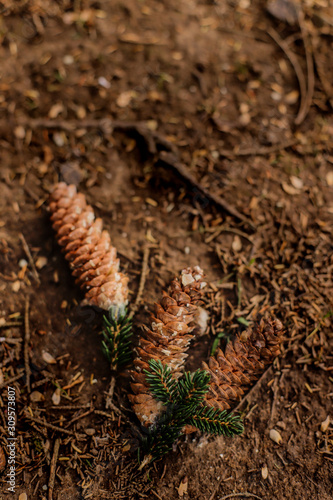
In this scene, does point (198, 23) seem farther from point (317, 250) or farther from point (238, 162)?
point (317, 250)

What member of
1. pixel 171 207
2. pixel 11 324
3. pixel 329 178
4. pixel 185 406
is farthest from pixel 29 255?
pixel 329 178

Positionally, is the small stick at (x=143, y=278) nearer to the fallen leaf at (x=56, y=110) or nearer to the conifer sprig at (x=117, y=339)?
the conifer sprig at (x=117, y=339)

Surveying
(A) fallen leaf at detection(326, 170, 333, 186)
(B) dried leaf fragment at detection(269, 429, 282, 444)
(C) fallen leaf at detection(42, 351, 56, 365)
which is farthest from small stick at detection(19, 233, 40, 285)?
(A) fallen leaf at detection(326, 170, 333, 186)

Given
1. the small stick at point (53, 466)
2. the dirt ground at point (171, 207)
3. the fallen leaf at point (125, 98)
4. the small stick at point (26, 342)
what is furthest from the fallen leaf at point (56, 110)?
the small stick at point (53, 466)

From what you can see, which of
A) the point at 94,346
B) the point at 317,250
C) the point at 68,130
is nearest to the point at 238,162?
the point at 317,250

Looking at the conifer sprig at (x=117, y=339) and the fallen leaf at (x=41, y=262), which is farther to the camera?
the fallen leaf at (x=41, y=262)

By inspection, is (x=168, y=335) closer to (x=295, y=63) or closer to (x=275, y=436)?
(x=275, y=436)

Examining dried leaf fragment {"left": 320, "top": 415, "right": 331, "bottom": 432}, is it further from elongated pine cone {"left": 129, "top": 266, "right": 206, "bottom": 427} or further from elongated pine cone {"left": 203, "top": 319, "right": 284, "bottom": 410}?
elongated pine cone {"left": 129, "top": 266, "right": 206, "bottom": 427}

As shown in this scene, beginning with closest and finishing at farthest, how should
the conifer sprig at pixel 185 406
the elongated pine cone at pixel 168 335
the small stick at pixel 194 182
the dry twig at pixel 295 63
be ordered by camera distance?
1. the conifer sprig at pixel 185 406
2. the elongated pine cone at pixel 168 335
3. the small stick at pixel 194 182
4. the dry twig at pixel 295 63
